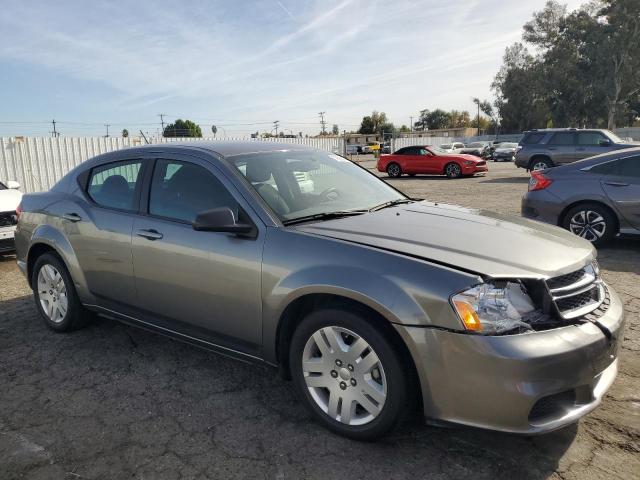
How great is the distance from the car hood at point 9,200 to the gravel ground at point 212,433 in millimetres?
3997

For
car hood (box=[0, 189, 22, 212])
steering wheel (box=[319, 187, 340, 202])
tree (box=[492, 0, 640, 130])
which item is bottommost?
car hood (box=[0, 189, 22, 212])

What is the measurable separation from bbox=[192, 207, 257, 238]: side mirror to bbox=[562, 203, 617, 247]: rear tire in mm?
5609

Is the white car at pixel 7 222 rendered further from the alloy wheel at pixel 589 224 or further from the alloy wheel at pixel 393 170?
the alloy wheel at pixel 393 170

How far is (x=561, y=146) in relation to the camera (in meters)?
17.5

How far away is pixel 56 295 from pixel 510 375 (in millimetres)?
3798

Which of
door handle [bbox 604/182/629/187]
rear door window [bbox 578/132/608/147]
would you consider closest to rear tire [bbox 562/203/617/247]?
door handle [bbox 604/182/629/187]

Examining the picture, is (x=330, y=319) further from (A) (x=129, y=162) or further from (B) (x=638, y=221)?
(B) (x=638, y=221)

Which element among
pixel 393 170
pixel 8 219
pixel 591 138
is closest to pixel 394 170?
pixel 393 170

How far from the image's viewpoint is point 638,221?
261 inches

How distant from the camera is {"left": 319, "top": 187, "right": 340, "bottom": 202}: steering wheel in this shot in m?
3.50

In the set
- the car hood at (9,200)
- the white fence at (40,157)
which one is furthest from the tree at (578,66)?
the car hood at (9,200)

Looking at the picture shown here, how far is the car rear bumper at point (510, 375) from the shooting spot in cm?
225

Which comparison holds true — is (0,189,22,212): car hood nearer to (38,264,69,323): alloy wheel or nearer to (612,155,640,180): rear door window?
(38,264,69,323): alloy wheel

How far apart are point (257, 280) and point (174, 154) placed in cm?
130
